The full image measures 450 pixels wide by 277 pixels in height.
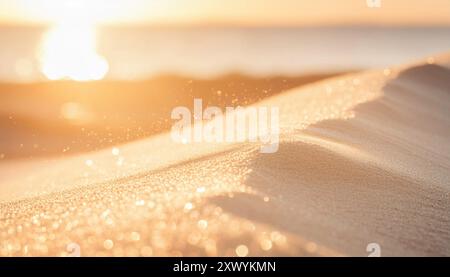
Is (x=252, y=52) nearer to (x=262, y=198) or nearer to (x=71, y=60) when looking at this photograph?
(x=71, y=60)

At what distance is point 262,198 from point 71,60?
23046 millimetres

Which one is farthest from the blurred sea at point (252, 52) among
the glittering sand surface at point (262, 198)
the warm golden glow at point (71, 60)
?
the glittering sand surface at point (262, 198)

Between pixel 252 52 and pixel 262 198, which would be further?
pixel 252 52

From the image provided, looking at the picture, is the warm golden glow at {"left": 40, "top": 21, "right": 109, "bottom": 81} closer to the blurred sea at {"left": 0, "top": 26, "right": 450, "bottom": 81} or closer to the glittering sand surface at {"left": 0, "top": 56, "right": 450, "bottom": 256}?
the blurred sea at {"left": 0, "top": 26, "right": 450, "bottom": 81}

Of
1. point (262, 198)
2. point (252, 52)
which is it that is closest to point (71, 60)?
point (252, 52)

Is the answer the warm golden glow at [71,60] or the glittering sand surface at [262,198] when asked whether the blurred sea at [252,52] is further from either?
the glittering sand surface at [262,198]

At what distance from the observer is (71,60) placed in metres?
23.5

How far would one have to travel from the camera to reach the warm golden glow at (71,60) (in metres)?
18.0

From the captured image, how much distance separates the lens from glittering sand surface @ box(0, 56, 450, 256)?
1.43m

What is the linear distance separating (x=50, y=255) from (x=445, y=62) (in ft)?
13.3

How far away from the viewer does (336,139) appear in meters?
2.43

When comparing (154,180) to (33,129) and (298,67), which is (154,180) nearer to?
(33,129)

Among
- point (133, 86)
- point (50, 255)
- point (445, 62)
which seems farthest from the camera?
point (133, 86)
